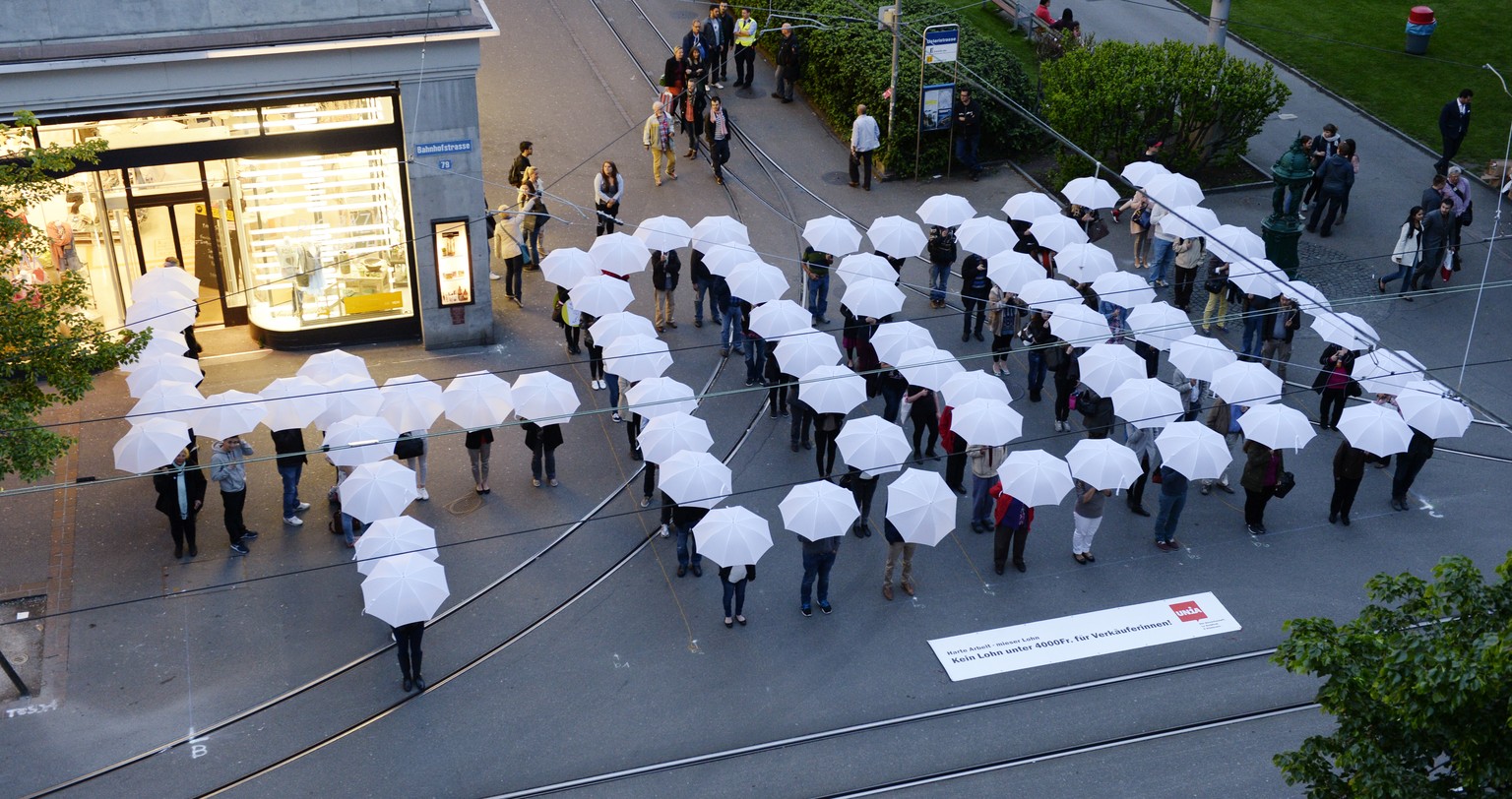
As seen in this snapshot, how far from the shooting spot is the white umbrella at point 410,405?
53.9 feet

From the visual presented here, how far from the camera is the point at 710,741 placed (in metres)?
14.0

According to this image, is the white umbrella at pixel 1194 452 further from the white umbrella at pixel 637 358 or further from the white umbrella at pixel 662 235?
the white umbrella at pixel 662 235

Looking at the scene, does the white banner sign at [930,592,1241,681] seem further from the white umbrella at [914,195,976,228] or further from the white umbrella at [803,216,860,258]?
the white umbrella at [914,195,976,228]

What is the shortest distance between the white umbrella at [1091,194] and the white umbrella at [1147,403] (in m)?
5.25

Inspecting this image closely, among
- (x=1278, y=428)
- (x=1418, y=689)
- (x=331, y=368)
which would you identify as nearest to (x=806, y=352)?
(x=1278, y=428)

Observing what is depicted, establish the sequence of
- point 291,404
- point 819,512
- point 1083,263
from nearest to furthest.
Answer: point 819,512
point 291,404
point 1083,263

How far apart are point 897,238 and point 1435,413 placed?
286 inches

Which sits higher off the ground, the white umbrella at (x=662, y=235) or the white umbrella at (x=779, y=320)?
the white umbrella at (x=662, y=235)

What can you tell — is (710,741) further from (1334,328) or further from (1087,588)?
(1334,328)

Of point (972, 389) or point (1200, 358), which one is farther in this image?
point (1200, 358)

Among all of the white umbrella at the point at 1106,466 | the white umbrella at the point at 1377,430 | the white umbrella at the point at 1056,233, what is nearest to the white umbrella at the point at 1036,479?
the white umbrella at the point at 1106,466

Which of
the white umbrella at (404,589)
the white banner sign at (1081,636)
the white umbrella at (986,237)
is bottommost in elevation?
the white banner sign at (1081,636)

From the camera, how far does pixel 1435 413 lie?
16.7 meters

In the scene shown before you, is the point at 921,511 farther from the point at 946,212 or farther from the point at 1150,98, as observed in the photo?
the point at 1150,98
